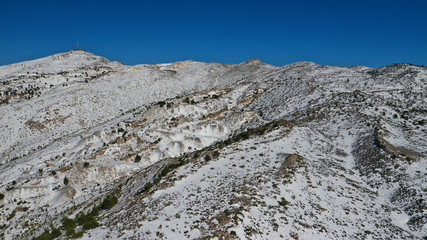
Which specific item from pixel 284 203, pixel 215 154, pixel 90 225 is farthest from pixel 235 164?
pixel 90 225

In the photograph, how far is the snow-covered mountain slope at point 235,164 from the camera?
2214cm

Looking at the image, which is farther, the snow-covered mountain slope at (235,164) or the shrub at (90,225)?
the snow-covered mountain slope at (235,164)

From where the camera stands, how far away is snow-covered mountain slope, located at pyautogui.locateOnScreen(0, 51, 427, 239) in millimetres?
22141

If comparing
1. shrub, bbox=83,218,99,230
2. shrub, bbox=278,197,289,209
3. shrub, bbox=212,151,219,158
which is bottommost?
shrub, bbox=278,197,289,209

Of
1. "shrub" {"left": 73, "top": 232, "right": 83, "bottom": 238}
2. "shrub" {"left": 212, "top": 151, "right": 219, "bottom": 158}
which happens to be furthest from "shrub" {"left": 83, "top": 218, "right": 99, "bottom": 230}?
"shrub" {"left": 212, "top": 151, "right": 219, "bottom": 158}

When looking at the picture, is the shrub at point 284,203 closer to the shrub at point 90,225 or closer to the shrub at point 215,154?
the shrub at point 215,154

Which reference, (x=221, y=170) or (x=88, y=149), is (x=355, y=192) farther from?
(x=88, y=149)

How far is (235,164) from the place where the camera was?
1254 inches

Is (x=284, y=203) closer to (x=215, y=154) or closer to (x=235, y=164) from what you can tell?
(x=235, y=164)

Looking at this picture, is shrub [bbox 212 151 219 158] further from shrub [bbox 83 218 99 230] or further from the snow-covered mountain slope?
shrub [bbox 83 218 99 230]

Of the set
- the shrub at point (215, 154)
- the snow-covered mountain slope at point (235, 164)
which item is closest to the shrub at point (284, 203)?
the snow-covered mountain slope at point (235, 164)

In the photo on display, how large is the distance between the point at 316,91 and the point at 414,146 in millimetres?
32494

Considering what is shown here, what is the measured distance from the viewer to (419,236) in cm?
2297

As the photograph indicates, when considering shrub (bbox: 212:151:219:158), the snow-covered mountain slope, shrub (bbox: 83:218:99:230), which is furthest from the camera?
shrub (bbox: 212:151:219:158)
